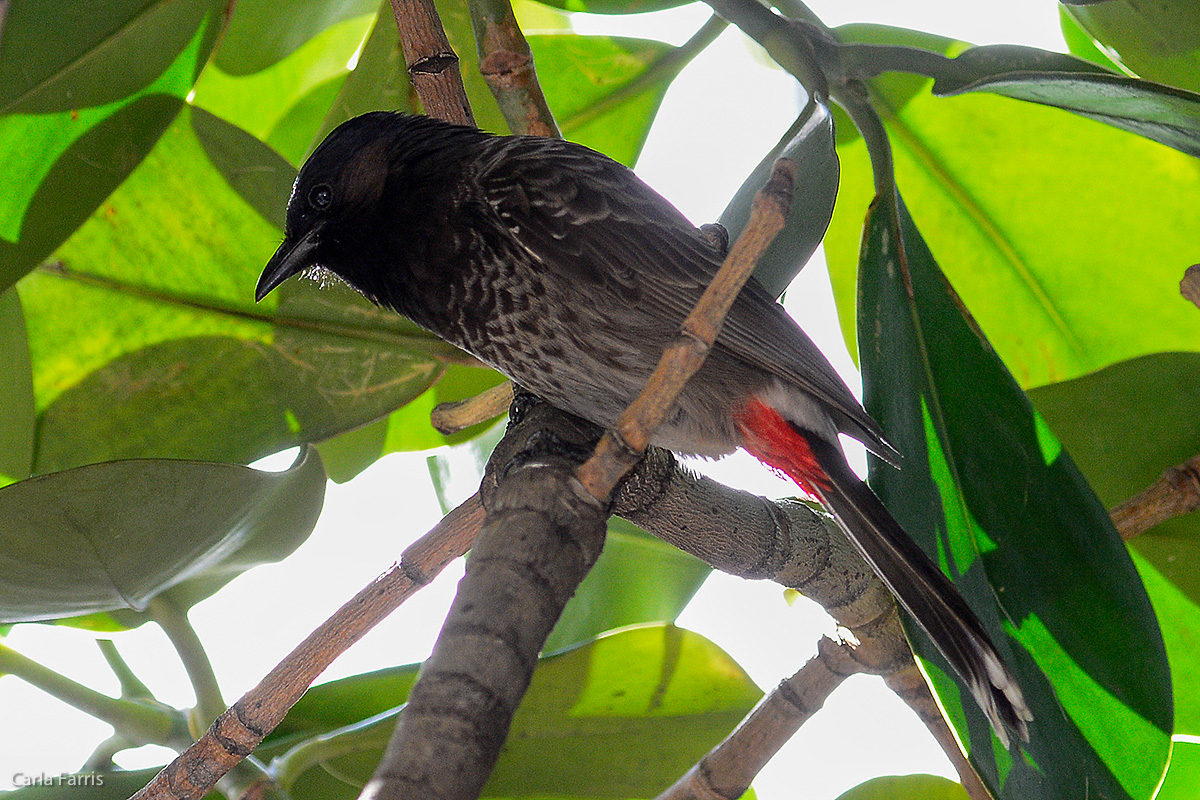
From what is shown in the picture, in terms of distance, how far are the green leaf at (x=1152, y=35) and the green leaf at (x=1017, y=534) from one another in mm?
432

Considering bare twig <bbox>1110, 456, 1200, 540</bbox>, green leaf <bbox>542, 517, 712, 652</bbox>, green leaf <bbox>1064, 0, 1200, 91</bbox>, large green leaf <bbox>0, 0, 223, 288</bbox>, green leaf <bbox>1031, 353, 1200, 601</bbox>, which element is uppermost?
green leaf <bbox>1064, 0, 1200, 91</bbox>

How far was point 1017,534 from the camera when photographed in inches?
45.1

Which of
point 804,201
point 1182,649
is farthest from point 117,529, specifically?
point 1182,649

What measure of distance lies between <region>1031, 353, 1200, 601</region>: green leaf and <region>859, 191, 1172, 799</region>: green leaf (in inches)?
8.5

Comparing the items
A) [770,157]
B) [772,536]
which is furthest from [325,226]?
[772,536]

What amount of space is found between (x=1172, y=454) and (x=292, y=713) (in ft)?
3.89

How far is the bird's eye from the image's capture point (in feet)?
4.62

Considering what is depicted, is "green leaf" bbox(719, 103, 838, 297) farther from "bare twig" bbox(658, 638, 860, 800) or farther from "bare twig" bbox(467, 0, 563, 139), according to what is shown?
"bare twig" bbox(658, 638, 860, 800)

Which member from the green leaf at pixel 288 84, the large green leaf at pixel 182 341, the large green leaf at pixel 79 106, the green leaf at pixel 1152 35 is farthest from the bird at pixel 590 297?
the green leaf at pixel 1152 35

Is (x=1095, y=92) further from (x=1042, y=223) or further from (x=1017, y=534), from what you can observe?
(x=1042, y=223)

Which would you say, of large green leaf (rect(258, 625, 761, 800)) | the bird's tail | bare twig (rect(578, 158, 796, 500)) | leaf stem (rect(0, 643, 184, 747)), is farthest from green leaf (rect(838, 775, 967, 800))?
leaf stem (rect(0, 643, 184, 747))

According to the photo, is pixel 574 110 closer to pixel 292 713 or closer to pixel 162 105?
pixel 162 105

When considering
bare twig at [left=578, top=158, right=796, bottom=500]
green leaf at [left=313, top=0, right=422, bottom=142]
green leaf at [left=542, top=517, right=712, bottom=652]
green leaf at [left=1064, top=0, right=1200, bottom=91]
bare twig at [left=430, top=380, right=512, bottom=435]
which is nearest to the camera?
bare twig at [left=578, top=158, right=796, bottom=500]

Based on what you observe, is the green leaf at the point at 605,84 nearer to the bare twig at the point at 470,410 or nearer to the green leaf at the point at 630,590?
the bare twig at the point at 470,410
